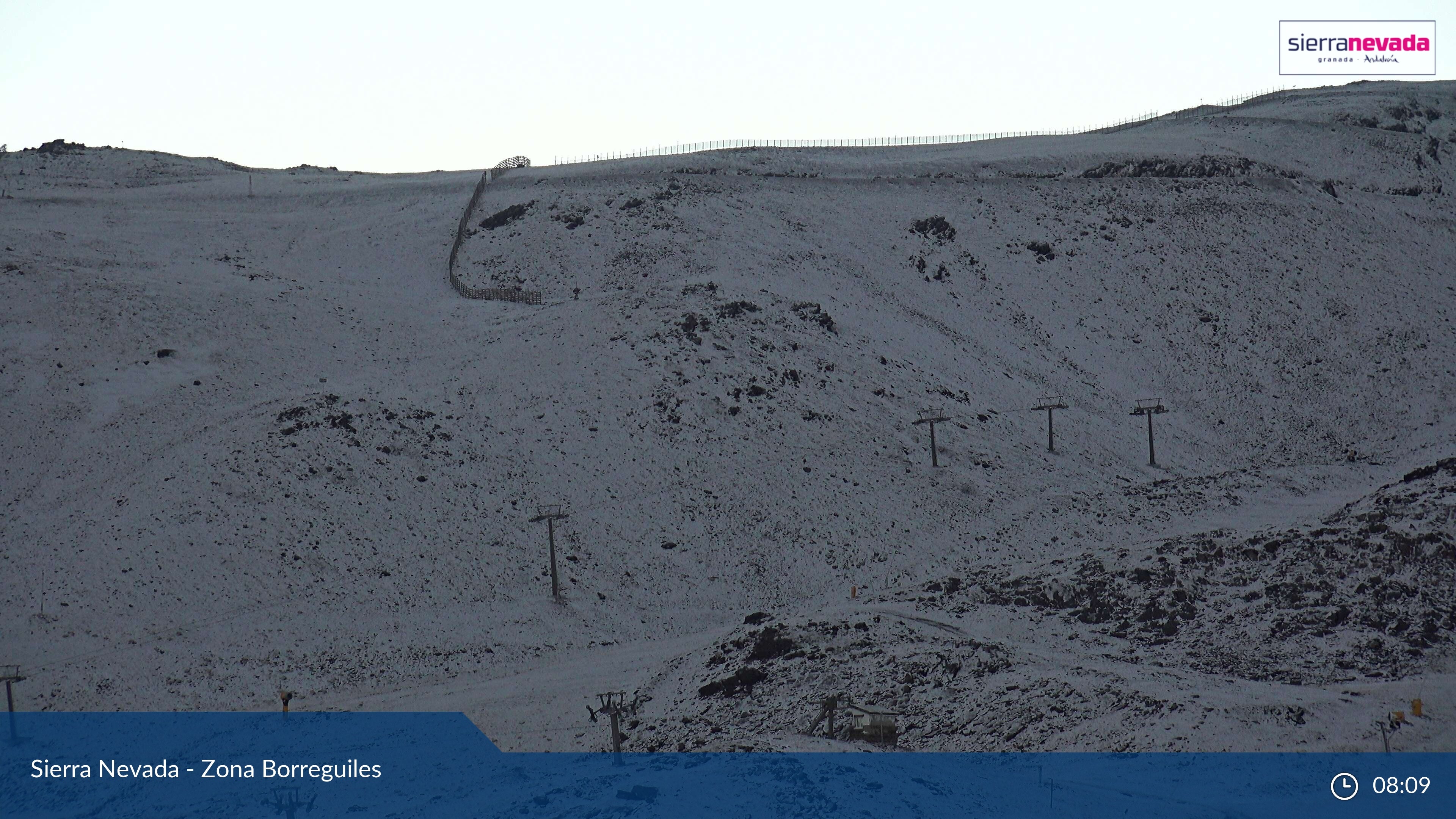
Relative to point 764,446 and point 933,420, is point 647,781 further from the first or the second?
point 933,420

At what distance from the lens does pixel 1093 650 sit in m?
40.0

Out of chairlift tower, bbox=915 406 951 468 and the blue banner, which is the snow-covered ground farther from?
the blue banner

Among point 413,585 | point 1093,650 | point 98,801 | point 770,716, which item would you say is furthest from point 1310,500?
point 98,801

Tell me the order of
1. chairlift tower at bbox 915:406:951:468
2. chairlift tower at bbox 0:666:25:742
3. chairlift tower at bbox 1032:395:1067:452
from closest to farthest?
chairlift tower at bbox 0:666:25:742, chairlift tower at bbox 915:406:951:468, chairlift tower at bbox 1032:395:1067:452

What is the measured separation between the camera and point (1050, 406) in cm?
6016

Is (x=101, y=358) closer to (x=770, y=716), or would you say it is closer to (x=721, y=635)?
(x=721, y=635)

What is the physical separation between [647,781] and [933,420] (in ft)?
101

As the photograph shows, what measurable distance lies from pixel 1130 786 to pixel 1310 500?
1328 inches

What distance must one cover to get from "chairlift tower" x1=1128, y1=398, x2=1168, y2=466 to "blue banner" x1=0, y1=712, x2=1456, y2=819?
1247 inches

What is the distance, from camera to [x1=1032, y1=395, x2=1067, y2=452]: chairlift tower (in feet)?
200

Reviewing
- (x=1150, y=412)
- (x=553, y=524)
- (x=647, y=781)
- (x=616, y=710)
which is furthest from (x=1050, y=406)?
(x=647, y=781)

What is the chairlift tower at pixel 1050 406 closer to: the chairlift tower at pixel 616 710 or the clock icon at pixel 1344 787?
the chairlift tower at pixel 616 710

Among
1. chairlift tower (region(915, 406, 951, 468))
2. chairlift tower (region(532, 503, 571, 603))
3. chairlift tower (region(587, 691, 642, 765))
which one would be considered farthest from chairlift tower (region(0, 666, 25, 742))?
chairlift tower (region(915, 406, 951, 468))

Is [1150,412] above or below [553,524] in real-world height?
above
